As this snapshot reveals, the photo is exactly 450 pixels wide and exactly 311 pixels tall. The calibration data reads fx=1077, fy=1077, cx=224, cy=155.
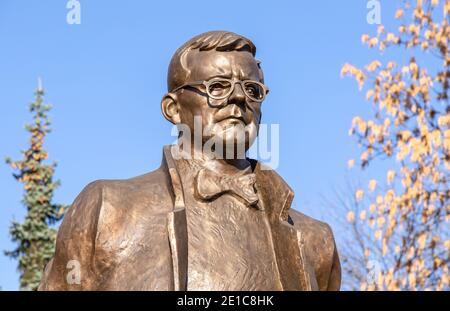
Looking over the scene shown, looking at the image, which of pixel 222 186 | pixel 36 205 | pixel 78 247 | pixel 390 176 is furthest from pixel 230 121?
pixel 36 205

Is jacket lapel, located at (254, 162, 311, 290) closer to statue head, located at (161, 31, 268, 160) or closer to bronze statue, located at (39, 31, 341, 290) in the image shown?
bronze statue, located at (39, 31, 341, 290)

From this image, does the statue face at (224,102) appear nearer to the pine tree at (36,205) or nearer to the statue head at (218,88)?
the statue head at (218,88)

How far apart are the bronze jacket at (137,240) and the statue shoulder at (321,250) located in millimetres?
149

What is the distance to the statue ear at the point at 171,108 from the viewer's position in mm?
5052

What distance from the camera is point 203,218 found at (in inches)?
188

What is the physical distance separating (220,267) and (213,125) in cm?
68

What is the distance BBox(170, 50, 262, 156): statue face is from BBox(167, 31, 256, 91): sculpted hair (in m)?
0.02

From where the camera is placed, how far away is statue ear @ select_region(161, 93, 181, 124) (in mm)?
5052

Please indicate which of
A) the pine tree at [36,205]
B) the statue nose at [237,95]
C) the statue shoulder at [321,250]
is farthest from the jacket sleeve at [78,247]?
the pine tree at [36,205]

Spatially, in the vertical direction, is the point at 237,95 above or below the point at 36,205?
below

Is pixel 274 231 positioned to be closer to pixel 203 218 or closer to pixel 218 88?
pixel 203 218

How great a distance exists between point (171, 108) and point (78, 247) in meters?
0.83

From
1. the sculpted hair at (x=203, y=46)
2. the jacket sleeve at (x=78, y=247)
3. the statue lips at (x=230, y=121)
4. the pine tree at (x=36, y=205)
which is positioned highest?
the pine tree at (x=36, y=205)

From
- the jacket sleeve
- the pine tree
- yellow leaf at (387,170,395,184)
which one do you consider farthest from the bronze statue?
the pine tree
